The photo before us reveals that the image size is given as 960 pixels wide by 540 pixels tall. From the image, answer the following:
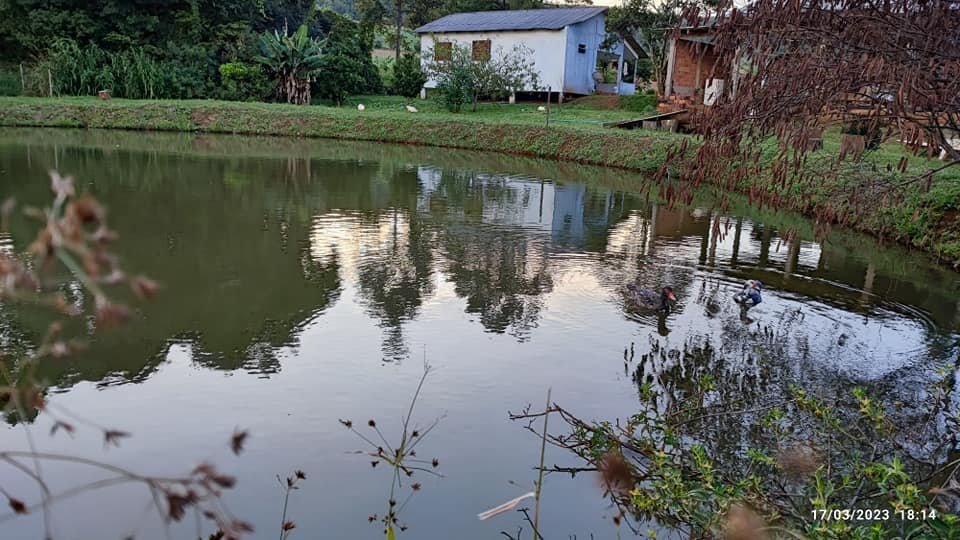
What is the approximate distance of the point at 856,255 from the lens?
416 inches

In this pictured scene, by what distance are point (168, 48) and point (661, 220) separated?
22164 mm

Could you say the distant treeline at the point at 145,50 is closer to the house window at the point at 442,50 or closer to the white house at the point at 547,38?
the house window at the point at 442,50

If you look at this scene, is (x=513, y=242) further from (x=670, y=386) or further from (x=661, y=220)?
(x=670, y=386)

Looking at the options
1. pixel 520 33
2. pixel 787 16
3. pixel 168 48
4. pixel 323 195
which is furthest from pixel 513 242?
A: pixel 168 48

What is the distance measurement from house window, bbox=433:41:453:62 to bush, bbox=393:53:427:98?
1.07 metres

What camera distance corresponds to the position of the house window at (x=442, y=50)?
2841 centimetres

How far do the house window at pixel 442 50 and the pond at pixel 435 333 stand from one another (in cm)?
1604

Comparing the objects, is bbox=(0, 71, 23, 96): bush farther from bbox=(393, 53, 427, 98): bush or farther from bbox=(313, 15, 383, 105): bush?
bbox=(393, 53, 427, 98): bush

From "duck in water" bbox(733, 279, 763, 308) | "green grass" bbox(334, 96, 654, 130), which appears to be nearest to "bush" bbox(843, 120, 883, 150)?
"duck in water" bbox(733, 279, 763, 308)

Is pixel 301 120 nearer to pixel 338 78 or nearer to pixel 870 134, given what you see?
pixel 338 78

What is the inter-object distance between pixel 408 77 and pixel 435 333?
81.4ft

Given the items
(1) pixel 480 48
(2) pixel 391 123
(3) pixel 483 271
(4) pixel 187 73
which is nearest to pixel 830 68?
(3) pixel 483 271

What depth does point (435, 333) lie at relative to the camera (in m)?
6.78

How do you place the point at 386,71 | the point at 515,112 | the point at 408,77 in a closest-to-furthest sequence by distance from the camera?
the point at 515,112, the point at 408,77, the point at 386,71
